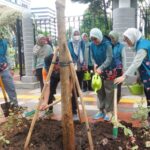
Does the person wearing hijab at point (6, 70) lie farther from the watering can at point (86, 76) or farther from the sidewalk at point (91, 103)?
the watering can at point (86, 76)

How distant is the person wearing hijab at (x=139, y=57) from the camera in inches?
162

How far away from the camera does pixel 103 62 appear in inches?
203

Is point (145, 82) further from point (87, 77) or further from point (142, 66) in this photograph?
point (87, 77)

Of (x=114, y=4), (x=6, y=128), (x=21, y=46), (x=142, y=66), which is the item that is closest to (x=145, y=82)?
(x=142, y=66)

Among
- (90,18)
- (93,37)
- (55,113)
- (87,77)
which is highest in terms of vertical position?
(90,18)

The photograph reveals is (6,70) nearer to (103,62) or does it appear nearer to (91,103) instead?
(103,62)

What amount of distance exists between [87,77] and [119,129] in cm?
166

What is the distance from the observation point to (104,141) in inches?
148

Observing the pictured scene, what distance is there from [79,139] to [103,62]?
1.68 meters

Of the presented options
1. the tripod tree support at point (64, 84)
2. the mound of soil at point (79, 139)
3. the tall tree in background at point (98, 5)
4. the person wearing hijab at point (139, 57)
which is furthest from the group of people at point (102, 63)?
the tall tree in background at point (98, 5)

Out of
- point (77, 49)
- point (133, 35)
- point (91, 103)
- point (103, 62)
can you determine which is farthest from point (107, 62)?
point (91, 103)

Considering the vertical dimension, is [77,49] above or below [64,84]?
above

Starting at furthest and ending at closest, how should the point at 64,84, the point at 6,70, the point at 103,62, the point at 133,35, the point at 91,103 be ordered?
1. the point at 91,103
2. the point at 6,70
3. the point at 103,62
4. the point at 133,35
5. the point at 64,84

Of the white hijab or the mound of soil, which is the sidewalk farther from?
the white hijab
